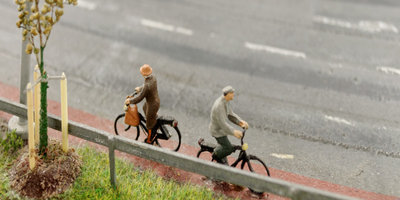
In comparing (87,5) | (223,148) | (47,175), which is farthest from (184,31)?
(47,175)

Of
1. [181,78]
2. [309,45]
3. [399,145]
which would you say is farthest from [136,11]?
[399,145]

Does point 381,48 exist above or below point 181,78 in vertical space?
above

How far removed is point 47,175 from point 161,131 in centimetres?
223

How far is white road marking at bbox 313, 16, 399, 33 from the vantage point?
13.6 m

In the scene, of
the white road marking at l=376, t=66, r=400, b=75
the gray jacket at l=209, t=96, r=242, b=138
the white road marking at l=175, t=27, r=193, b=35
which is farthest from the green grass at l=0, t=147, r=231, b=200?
the white road marking at l=376, t=66, r=400, b=75

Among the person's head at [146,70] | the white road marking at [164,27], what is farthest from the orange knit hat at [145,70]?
the white road marking at [164,27]

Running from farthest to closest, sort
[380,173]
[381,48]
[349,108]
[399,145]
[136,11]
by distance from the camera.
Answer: [136,11], [381,48], [349,108], [399,145], [380,173]

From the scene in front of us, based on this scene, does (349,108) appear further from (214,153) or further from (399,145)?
(214,153)

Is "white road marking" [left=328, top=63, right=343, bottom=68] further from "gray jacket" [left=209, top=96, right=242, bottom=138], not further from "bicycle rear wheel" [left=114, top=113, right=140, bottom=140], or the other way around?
"bicycle rear wheel" [left=114, top=113, right=140, bottom=140]

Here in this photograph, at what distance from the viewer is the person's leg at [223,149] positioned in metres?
7.80

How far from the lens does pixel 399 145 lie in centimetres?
947

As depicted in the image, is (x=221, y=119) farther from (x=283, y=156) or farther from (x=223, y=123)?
(x=283, y=156)

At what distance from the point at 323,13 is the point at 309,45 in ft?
6.91

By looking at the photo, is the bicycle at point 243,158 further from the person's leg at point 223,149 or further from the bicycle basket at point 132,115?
the bicycle basket at point 132,115
